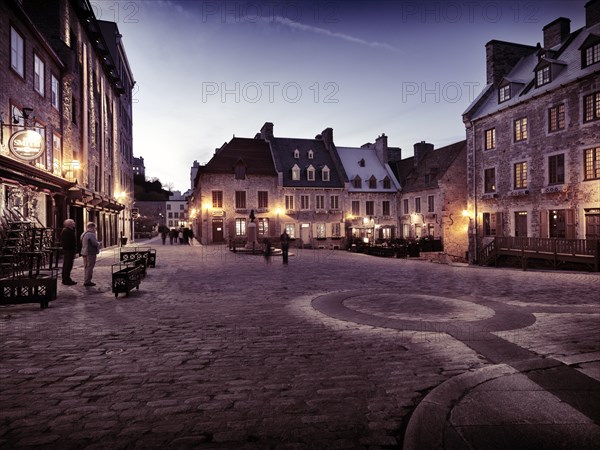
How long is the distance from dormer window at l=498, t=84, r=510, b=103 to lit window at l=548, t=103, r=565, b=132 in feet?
12.3

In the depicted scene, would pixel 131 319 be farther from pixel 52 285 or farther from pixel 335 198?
pixel 335 198

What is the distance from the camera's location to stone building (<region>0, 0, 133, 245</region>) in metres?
13.3

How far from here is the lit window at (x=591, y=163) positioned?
19209mm

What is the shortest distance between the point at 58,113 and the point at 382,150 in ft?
108

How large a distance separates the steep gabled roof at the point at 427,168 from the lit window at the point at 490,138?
661cm

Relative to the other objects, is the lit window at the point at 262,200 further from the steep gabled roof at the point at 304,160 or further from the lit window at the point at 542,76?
the lit window at the point at 542,76

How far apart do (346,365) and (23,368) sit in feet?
12.8

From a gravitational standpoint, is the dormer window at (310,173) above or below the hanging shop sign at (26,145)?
above

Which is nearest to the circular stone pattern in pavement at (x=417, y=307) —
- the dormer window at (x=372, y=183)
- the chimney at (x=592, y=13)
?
the chimney at (x=592, y=13)

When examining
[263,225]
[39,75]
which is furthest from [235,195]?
[39,75]

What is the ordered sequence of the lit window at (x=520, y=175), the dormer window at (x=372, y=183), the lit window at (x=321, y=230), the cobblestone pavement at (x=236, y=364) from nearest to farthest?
1. the cobblestone pavement at (x=236, y=364)
2. the lit window at (x=520, y=175)
3. the lit window at (x=321, y=230)
4. the dormer window at (x=372, y=183)

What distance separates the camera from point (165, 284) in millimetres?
11547

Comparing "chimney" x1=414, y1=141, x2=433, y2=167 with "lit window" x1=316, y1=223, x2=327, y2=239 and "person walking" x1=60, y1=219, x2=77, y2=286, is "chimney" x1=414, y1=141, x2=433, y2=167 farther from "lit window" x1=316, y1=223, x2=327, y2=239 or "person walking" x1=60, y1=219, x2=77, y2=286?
"person walking" x1=60, y1=219, x2=77, y2=286

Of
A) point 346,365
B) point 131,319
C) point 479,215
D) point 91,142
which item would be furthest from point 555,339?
point 91,142
